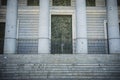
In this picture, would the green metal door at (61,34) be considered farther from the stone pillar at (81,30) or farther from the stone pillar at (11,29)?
the stone pillar at (11,29)

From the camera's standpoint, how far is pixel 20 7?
2153 centimetres

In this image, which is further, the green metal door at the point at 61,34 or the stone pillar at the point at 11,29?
the green metal door at the point at 61,34

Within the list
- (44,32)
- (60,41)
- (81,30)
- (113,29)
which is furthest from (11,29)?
(113,29)

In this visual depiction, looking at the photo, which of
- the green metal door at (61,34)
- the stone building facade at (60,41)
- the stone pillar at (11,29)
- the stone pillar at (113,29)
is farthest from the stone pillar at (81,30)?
the stone pillar at (11,29)

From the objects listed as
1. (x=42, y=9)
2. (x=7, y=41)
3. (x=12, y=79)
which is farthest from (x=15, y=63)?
(x=42, y=9)

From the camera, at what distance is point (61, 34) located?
2150 centimetres

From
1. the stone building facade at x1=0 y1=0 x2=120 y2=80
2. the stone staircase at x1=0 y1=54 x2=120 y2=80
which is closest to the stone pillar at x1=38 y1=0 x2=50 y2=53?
the stone building facade at x1=0 y1=0 x2=120 y2=80

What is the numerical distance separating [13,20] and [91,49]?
777cm

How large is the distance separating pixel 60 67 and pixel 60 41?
801 centimetres

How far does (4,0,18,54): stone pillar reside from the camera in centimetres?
1819

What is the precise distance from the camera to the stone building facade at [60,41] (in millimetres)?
13062

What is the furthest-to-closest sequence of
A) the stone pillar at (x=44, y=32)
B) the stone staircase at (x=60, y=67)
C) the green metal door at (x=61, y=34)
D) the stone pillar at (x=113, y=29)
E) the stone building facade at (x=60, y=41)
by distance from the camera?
the green metal door at (x=61, y=34) → the stone pillar at (x=113, y=29) → the stone pillar at (x=44, y=32) → the stone building facade at (x=60, y=41) → the stone staircase at (x=60, y=67)

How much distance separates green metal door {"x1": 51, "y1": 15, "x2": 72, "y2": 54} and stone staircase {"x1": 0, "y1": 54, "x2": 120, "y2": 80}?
525 cm

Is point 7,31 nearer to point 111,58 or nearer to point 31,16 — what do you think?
point 31,16
